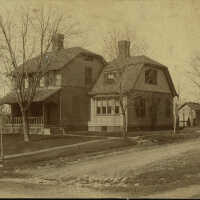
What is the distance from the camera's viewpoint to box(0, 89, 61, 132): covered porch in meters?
35.2

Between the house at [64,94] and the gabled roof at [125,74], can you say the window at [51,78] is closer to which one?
the house at [64,94]

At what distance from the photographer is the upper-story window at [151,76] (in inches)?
1482

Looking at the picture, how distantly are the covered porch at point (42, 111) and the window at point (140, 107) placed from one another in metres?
7.25

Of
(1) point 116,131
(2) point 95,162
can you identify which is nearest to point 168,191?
(2) point 95,162

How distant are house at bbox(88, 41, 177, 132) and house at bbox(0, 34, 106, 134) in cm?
100

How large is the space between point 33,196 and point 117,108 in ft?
86.5

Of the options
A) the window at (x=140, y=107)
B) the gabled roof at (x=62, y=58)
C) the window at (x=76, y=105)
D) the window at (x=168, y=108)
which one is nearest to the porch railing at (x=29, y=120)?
the window at (x=76, y=105)

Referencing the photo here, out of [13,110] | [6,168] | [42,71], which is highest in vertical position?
[42,71]

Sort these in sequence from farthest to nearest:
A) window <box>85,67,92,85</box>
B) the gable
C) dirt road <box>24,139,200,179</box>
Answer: window <box>85,67,92,85</box> → the gable → dirt road <box>24,139,200,179</box>

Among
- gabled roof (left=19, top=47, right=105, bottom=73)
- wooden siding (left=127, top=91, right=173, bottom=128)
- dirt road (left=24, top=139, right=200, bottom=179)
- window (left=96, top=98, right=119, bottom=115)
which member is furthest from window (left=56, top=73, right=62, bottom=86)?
dirt road (left=24, top=139, right=200, bottom=179)

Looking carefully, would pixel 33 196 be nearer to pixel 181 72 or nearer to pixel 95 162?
pixel 95 162

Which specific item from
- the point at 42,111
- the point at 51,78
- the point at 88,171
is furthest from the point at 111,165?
the point at 42,111

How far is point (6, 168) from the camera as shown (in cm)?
1766

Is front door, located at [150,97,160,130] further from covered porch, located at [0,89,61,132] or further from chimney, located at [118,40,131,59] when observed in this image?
covered porch, located at [0,89,61,132]
